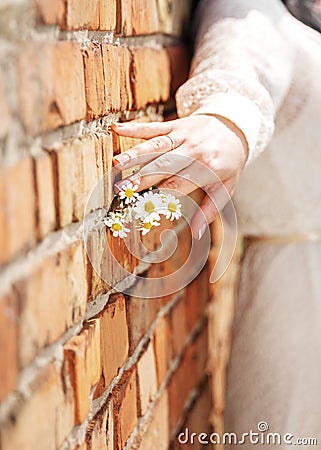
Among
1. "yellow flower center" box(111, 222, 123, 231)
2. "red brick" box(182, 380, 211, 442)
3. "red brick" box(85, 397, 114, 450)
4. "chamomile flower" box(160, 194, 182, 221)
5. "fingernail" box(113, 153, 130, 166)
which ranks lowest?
"red brick" box(182, 380, 211, 442)

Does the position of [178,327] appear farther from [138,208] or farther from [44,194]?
[44,194]

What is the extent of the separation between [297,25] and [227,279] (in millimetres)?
854

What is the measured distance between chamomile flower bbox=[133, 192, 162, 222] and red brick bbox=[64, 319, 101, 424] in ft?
0.40

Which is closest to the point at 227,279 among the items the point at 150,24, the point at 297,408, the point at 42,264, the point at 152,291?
the point at 297,408

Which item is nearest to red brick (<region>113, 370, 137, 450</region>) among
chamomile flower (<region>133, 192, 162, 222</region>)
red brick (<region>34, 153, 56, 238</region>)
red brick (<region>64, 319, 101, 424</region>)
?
red brick (<region>64, 319, 101, 424</region>)

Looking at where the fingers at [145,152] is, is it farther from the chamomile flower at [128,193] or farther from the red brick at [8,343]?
the red brick at [8,343]

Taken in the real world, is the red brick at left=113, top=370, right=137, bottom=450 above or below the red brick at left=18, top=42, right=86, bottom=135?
below

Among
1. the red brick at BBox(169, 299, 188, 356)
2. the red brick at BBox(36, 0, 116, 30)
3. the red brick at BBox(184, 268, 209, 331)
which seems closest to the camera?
the red brick at BBox(36, 0, 116, 30)

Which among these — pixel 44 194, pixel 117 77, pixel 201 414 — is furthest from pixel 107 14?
pixel 201 414

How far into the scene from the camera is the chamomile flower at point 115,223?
0.80 m

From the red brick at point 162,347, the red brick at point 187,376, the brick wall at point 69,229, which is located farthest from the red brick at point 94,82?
the red brick at point 187,376

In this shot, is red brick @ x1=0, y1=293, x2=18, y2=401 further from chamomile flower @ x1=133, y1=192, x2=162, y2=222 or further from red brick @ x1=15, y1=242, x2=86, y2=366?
chamomile flower @ x1=133, y1=192, x2=162, y2=222

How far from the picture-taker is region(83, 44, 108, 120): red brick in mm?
729

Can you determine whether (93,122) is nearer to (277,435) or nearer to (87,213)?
(87,213)
